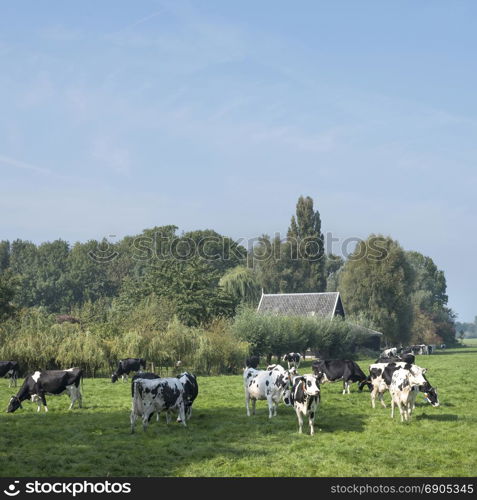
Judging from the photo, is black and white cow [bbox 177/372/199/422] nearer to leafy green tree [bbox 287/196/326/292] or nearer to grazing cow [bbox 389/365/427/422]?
grazing cow [bbox 389/365/427/422]

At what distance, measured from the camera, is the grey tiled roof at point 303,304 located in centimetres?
7275

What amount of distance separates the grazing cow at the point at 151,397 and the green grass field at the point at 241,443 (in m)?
0.48

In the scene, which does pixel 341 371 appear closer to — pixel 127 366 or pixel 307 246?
pixel 127 366

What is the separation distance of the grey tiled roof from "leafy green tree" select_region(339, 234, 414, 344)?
569 centimetres

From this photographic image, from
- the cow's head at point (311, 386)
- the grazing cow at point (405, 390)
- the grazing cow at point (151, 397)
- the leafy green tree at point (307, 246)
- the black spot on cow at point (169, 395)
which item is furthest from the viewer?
the leafy green tree at point (307, 246)

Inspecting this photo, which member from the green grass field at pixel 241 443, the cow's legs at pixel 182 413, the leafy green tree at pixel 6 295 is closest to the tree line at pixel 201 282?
the leafy green tree at pixel 6 295

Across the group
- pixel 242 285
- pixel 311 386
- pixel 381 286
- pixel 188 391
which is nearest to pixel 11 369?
pixel 188 391

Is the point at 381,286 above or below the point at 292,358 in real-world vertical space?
above

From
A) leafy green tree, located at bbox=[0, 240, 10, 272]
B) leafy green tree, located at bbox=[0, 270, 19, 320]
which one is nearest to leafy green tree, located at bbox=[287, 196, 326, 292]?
leafy green tree, located at bbox=[0, 240, 10, 272]

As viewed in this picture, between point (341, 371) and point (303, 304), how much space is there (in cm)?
4881

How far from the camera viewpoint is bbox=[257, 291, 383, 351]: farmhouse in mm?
72688

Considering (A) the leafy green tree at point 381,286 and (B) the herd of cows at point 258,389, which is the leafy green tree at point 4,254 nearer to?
(A) the leafy green tree at point 381,286

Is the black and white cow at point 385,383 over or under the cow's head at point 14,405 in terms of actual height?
over

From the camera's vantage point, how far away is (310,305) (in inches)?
2918
